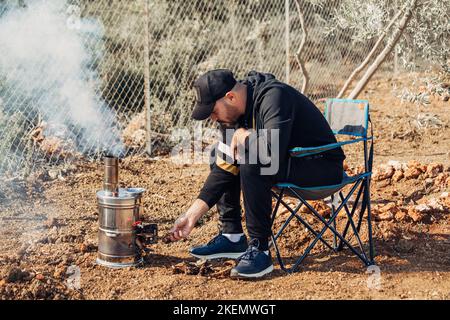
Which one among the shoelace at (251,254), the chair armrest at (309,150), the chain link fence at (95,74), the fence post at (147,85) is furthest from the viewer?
the fence post at (147,85)

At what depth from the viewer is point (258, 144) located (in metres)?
3.81

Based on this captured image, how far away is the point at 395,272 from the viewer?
4.09 metres

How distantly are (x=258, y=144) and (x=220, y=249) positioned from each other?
0.89 m

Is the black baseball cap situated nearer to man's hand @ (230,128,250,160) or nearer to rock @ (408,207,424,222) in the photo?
man's hand @ (230,128,250,160)

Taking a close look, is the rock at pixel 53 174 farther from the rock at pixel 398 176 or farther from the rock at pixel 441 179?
the rock at pixel 441 179

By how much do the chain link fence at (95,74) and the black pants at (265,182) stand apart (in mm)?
3258

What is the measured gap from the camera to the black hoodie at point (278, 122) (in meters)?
3.82

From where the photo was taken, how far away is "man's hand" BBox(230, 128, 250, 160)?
12.6 ft

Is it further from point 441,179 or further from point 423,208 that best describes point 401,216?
point 441,179

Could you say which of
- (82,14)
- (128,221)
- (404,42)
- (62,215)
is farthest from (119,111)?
(128,221)

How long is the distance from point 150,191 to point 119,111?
229 centimetres

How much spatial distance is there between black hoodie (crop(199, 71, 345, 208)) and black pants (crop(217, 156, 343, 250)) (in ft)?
0.19

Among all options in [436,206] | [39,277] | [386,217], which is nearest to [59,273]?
[39,277]

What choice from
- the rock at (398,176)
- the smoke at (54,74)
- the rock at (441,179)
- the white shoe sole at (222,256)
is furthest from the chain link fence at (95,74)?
the white shoe sole at (222,256)
